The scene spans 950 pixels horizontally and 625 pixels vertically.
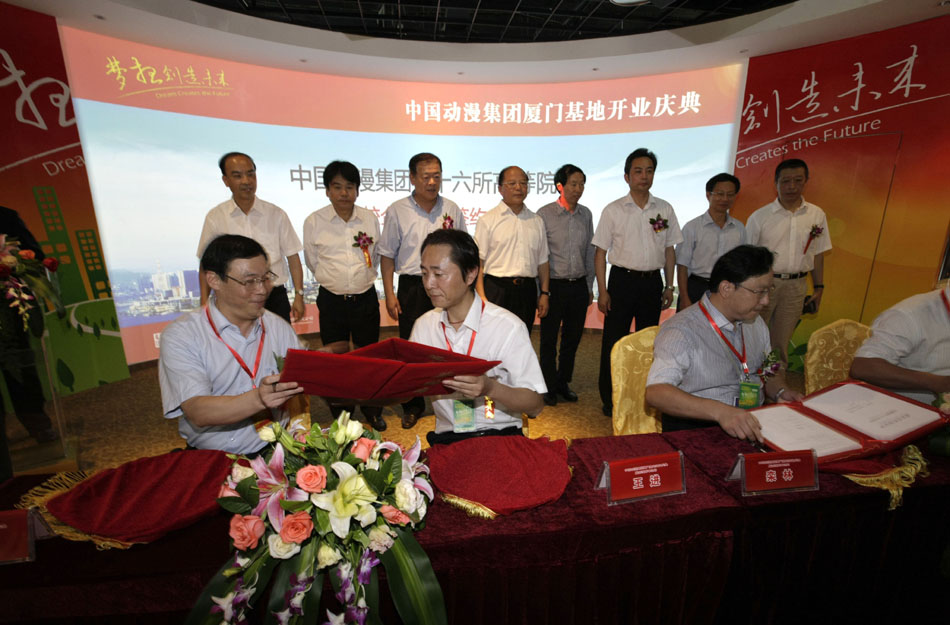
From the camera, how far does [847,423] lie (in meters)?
1.47

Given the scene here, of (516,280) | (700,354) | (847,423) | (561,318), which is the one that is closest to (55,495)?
(700,354)

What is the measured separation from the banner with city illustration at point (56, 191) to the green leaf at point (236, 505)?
387cm

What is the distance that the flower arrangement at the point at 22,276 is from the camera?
2.14 metres

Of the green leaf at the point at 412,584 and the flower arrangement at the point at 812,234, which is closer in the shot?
the green leaf at the point at 412,584

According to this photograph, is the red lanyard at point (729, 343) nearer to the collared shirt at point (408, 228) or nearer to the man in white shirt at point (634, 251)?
the man in white shirt at point (634, 251)

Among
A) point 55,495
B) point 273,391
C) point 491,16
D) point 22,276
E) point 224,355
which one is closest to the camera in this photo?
point 55,495

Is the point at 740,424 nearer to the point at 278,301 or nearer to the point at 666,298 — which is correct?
the point at 666,298

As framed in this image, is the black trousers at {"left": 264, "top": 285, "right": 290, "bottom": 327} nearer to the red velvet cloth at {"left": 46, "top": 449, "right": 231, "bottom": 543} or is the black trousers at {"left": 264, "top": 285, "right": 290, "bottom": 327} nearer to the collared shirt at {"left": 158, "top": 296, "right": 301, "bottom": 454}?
the collared shirt at {"left": 158, "top": 296, "right": 301, "bottom": 454}

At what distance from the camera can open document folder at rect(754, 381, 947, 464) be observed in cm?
135

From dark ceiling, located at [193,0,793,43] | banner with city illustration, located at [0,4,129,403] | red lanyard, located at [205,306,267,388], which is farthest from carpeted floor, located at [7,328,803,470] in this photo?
dark ceiling, located at [193,0,793,43]

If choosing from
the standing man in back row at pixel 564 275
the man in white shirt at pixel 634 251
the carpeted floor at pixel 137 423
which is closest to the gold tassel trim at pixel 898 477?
the carpeted floor at pixel 137 423

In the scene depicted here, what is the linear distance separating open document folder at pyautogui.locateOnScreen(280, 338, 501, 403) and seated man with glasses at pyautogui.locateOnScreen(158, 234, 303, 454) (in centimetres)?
22

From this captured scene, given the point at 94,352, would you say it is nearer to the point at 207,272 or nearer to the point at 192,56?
the point at 192,56

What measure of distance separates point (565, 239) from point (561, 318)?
0.67 metres
